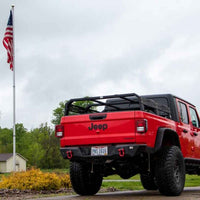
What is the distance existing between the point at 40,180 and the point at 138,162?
367 cm

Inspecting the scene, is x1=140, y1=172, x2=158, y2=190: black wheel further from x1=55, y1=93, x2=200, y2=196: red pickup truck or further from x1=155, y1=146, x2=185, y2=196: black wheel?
x1=155, y1=146, x2=185, y2=196: black wheel

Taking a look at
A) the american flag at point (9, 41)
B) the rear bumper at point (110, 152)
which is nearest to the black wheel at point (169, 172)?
the rear bumper at point (110, 152)

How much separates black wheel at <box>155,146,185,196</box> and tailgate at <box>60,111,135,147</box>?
3.13 feet

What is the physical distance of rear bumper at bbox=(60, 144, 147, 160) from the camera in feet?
26.6

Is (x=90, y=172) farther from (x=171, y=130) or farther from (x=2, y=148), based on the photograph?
(x=2, y=148)

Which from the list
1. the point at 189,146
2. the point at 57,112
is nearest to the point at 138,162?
the point at 189,146

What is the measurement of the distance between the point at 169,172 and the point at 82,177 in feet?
6.42

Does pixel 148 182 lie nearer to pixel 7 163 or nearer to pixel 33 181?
pixel 33 181

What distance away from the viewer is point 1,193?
10625mm

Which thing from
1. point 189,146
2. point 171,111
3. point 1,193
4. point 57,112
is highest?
point 57,112

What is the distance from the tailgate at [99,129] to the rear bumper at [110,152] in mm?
108

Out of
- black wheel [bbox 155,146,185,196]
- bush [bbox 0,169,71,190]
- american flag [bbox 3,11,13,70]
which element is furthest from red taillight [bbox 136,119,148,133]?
american flag [bbox 3,11,13,70]

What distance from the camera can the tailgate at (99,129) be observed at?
325 inches

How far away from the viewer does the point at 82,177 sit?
9.37 m
